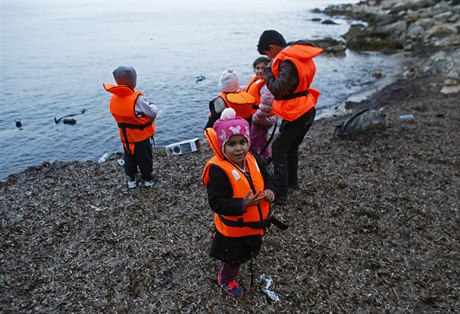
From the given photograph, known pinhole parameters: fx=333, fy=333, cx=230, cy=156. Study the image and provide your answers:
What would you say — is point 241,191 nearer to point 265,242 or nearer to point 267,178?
point 267,178

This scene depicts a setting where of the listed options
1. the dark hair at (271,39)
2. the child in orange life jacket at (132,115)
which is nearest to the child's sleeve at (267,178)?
the dark hair at (271,39)

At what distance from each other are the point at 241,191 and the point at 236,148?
453 mm

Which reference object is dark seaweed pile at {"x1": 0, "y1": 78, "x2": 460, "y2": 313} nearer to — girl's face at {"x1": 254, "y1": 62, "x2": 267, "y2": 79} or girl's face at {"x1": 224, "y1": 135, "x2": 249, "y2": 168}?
girl's face at {"x1": 224, "y1": 135, "x2": 249, "y2": 168}

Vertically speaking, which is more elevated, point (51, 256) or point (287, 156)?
point (287, 156)

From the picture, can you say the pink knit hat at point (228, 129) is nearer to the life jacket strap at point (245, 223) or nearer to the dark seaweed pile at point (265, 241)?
the life jacket strap at point (245, 223)

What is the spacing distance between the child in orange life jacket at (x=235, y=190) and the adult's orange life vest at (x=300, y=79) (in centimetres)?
177

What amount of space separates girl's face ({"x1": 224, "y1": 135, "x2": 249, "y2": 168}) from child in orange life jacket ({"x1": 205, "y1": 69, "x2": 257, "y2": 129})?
8.58 feet

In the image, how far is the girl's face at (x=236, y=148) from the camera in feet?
11.3

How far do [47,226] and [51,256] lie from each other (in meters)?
0.95

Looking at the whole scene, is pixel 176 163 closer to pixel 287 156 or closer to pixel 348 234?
pixel 287 156

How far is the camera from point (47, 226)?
583cm

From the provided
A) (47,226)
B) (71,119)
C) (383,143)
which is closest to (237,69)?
(71,119)

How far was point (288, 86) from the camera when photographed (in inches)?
200

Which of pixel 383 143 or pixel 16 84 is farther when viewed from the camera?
pixel 16 84
